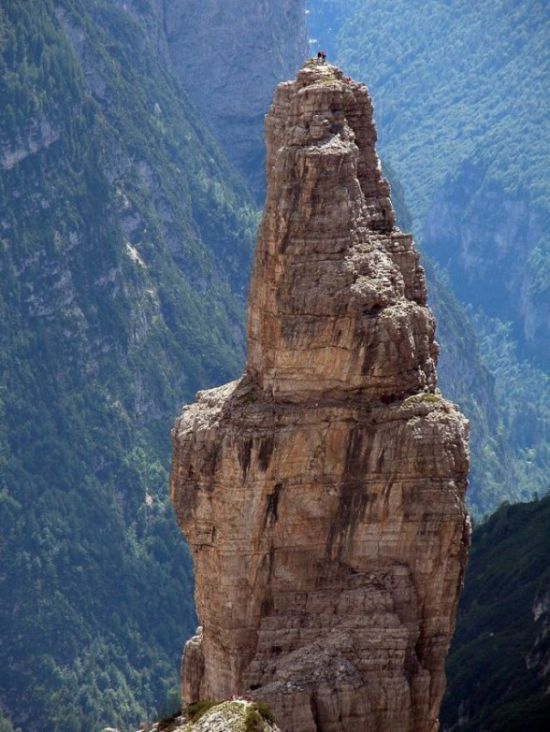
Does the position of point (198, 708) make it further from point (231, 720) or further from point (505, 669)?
point (505, 669)

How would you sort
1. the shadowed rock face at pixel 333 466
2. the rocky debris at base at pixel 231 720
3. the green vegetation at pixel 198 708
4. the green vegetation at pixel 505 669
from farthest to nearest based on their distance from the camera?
1. the green vegetation at pixel 505 669
2. the shadowed rock face at pixel 333 466
3. the green vegetation at pixel 198 708
4. the rocky debris at base at pixel 231 720

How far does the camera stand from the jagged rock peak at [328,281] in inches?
4144

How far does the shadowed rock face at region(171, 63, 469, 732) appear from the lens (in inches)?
4139

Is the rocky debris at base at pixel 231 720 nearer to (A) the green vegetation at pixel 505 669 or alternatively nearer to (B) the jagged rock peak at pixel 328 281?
(B) the jagged rock peak at pixel 328 281

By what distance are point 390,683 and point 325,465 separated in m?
8.56

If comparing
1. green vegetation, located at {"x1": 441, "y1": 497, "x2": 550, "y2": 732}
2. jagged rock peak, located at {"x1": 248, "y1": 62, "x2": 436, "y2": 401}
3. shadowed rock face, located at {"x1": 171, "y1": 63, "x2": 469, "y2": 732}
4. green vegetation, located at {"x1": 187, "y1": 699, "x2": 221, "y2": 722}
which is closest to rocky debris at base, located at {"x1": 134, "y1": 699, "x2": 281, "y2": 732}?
green vegetation, located at {"x1": 187, "y1": 699, "x2": 221, "y2": 722}

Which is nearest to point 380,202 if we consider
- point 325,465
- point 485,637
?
point 325,465

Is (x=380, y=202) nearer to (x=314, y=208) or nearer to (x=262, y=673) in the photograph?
(x=314, y=208)

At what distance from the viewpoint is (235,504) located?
106 metres

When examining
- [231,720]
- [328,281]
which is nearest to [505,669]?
[328,281]

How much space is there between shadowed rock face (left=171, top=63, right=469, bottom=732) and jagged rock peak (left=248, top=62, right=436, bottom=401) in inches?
2.1

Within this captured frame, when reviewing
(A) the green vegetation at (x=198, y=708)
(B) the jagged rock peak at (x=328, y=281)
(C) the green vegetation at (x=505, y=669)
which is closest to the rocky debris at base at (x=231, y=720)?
(A) the green vegetation at (x=198, y=708)

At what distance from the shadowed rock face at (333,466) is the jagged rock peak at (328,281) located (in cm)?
5

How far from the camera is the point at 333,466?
106000 millimetres
